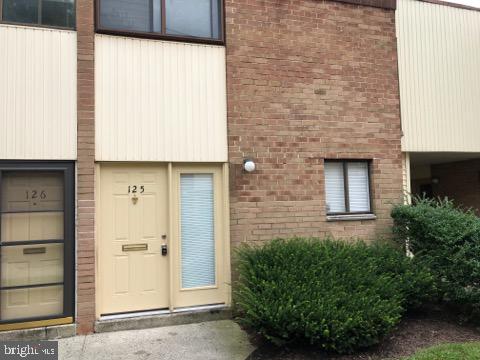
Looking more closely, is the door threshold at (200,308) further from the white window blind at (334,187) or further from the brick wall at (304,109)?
the white window blind at (334,187)

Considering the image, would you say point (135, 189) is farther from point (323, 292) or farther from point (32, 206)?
point (323, 292)

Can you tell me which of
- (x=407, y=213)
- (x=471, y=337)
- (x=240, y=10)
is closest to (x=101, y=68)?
(x=240, y=10)

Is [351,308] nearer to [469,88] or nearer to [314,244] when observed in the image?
[314,244]

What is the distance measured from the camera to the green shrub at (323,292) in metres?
4.75

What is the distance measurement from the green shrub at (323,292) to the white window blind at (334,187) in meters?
1.17

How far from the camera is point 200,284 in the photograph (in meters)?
6.34

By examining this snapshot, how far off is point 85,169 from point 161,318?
7.71 ft

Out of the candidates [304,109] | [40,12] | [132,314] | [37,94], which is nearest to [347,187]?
[304,109]

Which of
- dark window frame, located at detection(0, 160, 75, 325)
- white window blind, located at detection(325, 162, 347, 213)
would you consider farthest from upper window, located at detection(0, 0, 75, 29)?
white window blind, located at detection(325, 162, 347, 213)

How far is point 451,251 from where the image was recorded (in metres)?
5.83

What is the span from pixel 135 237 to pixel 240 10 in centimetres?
392

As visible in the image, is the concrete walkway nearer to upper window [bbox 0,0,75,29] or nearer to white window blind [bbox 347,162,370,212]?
white window blind [bbox 347,162,370,212]

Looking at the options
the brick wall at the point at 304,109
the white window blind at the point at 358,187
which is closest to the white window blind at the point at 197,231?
the brick wall at the point at 304,109

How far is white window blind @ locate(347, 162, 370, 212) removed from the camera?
7.28 metres
